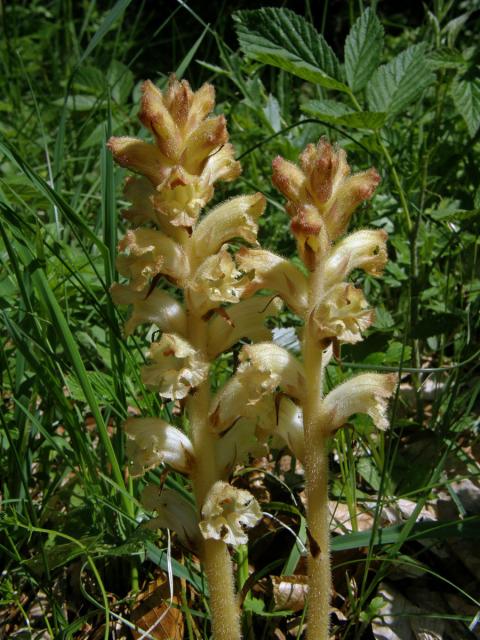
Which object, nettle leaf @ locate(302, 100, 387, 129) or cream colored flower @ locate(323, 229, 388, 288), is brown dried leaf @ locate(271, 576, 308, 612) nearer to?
cream colored flower @ locate(323, 229, 388, 288)

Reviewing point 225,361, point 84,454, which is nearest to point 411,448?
point 225,361

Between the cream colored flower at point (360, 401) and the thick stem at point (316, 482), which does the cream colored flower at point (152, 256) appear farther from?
the cream colored flower at point (360, 401)

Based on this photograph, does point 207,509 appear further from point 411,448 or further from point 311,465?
point 411,448

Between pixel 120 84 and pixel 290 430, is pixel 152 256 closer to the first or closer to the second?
pixel 290 430

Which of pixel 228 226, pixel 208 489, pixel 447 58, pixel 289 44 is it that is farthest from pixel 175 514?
pixel 447 58

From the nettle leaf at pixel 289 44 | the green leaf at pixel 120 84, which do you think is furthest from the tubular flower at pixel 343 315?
the green leaf at pixel 120 84

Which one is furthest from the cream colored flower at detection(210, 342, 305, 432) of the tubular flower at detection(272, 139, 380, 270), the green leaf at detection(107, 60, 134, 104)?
the green leaf at detection(107, 60, 134, 104)
